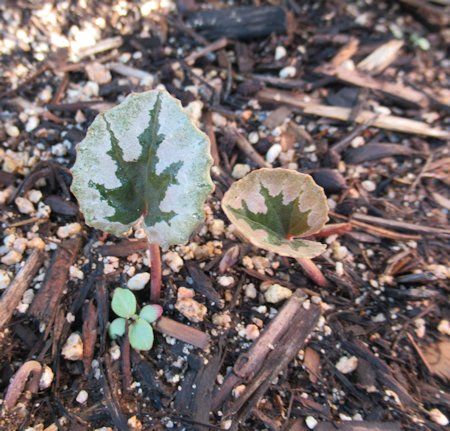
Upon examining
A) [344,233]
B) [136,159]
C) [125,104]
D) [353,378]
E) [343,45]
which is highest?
[125,104]

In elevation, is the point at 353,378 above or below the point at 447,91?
below

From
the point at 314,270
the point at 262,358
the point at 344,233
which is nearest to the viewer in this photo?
the point at 262,358

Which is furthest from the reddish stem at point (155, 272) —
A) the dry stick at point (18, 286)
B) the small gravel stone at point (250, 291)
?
the dry stick at point (18, 286)

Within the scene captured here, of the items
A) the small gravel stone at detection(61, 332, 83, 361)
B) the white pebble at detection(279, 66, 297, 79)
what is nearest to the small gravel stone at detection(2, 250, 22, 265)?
the small gravel stone at detection(61, 332, 83, 361)

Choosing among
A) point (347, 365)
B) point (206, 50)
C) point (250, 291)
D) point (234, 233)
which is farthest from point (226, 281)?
point (206, 50)

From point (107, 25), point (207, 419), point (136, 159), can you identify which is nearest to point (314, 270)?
point (207, 419)

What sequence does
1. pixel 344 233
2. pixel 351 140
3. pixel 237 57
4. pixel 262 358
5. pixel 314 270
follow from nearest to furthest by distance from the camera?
pixel 262 358, pixel 314 270, pixel 344 233, pixel 351 140, pixel 237 57

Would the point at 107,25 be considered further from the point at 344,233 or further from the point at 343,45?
the point at 344,233
